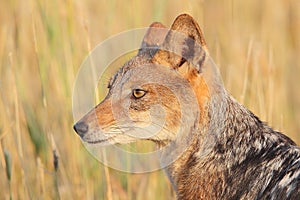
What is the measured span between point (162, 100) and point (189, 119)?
183 millimetres

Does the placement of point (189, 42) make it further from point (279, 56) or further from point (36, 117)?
point (279, 56)

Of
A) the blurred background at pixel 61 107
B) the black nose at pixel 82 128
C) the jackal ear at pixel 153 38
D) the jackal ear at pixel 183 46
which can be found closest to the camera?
the jackal ear at pixel 183 46

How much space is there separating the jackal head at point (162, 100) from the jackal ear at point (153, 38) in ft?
0.61

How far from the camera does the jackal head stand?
4539 mm

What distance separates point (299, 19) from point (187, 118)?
13.2 ft

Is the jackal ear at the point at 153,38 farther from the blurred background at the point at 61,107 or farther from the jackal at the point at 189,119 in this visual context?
the blurred background at the point at 61,107

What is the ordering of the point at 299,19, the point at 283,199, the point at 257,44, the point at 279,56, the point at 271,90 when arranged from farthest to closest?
1. the point at 299,19
2. the point at 279,56
3. the point at 257,44
4. the point at 271,90
5. the point at 283,199

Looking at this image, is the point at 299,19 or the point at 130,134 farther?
the point at 299,19

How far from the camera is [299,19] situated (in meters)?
8.29

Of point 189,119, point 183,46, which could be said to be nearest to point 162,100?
point 189,119

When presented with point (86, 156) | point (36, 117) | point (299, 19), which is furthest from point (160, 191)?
point (299, 19)

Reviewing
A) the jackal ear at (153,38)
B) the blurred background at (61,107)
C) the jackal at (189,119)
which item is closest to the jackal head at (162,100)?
the jackal at (189,119)

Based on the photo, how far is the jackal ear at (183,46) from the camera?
174 inches

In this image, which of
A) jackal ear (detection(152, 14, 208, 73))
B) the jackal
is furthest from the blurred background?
jackal ear (detection(152, 14, 208, 73))
